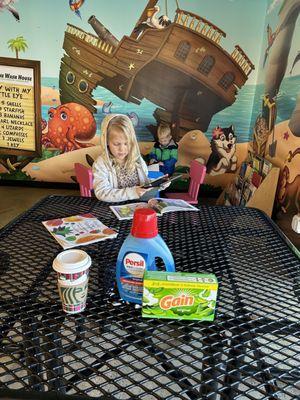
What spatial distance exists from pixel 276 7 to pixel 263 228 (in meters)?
2.55

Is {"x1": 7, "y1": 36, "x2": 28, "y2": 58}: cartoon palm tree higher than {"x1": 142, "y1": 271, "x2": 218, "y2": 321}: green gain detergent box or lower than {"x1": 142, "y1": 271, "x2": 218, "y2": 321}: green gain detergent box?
higher

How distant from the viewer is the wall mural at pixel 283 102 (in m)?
2.29

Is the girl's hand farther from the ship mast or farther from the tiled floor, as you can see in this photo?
the ship mast

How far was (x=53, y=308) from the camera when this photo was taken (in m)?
0.70

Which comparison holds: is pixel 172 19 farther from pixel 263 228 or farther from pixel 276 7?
pixel 263 228

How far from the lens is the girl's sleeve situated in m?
1.45

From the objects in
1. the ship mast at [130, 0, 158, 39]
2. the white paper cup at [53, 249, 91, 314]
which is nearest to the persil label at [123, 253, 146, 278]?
the white paper cup at [53, 249, 91, 314]

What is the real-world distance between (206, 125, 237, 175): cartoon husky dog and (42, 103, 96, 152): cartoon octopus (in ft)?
4.40

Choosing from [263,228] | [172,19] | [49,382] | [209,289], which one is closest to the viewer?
[49,382]

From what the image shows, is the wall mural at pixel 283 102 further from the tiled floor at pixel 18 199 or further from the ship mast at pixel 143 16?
the ship mast at pixel 143 16

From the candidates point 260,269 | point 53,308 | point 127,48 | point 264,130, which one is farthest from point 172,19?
point 53,308

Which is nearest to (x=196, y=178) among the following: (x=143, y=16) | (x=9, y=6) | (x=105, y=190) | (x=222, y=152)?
(x=105, y=190)

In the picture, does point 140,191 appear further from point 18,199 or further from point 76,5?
point 76,5

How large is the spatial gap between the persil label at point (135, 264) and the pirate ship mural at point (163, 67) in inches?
118
